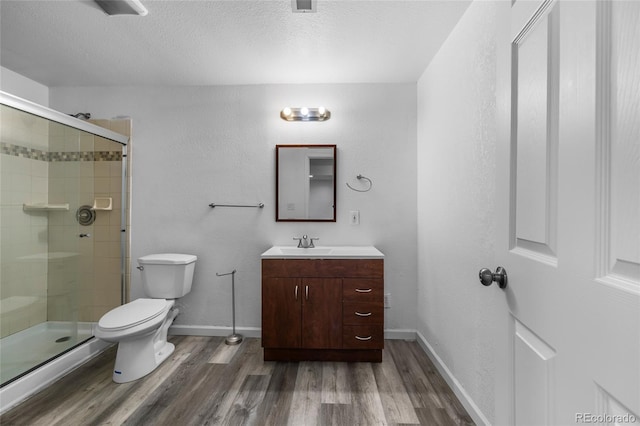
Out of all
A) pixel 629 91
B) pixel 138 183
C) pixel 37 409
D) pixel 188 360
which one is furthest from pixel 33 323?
pixel 629 91

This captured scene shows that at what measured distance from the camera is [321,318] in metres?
2.12

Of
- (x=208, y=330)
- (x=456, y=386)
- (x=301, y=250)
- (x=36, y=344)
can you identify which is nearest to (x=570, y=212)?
(x=456, y=386)

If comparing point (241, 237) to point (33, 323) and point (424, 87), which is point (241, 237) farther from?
point (424, 87)

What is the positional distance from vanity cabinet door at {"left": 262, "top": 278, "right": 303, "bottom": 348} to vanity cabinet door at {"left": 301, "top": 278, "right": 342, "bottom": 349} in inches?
1.8

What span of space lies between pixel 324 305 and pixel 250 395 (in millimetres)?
735

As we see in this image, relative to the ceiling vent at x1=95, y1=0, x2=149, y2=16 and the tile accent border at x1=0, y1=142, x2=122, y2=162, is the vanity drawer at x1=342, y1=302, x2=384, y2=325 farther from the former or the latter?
the tile accent border at x1=0, y1=142, x2=122, y2=162

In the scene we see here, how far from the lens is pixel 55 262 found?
7.25 ft

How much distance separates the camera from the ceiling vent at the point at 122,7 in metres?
1.59

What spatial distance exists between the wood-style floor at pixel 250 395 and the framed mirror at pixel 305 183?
1215 mm

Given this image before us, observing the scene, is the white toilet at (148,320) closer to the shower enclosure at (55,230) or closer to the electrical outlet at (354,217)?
the shower enclosure at (55,230)

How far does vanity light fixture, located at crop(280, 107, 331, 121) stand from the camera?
2490mm

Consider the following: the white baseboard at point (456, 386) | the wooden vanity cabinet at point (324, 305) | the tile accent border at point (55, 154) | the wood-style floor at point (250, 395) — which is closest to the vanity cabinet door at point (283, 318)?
the wooden vanity cabinet at point (324, 305)

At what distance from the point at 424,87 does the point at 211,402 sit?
275 centimetres

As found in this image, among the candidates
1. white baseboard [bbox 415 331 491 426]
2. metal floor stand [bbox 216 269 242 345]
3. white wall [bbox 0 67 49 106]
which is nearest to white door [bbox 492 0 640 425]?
white baseboard [bbox 415 331 491 426]
